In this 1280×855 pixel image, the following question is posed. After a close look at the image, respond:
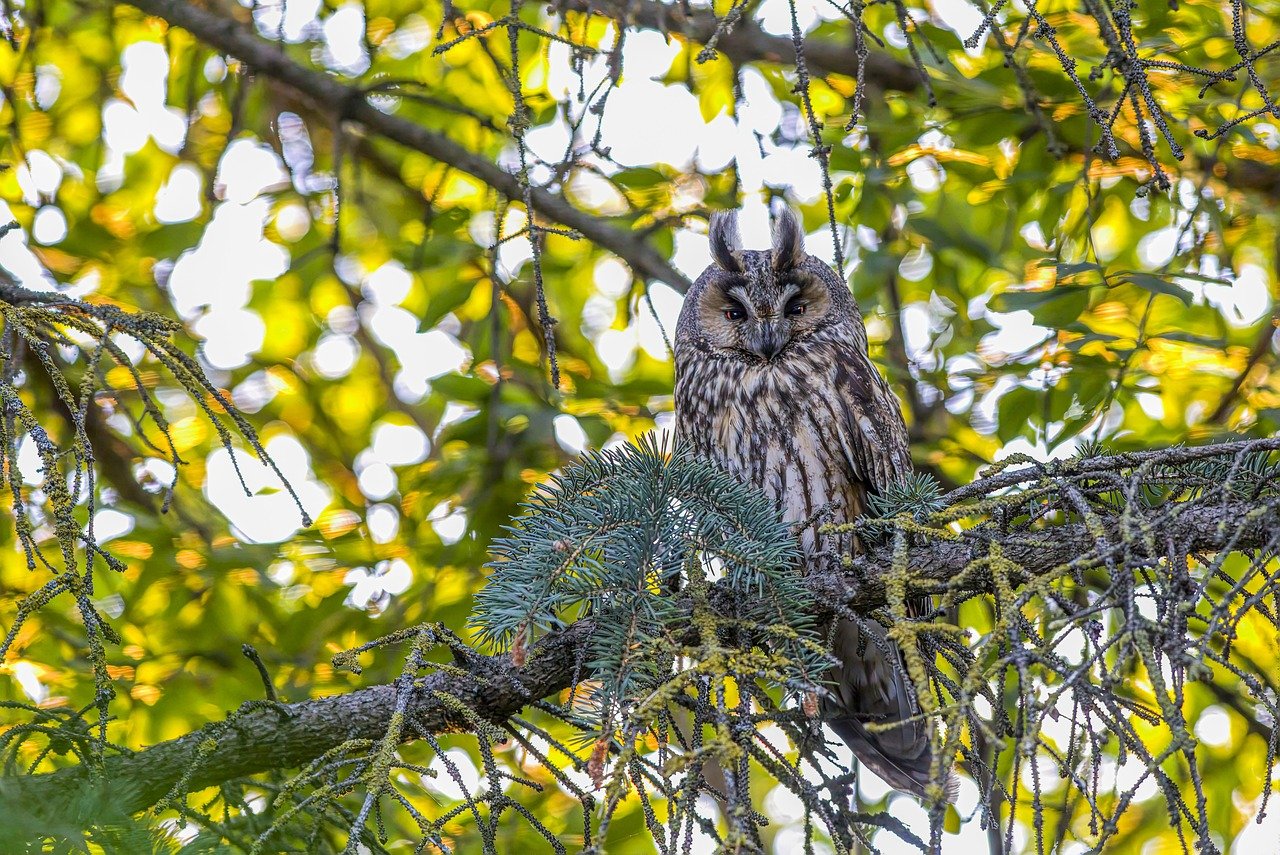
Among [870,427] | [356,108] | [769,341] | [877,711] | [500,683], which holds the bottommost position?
[500,683]

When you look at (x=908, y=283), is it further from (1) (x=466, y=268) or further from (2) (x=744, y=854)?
(2) (x=744, y=854)

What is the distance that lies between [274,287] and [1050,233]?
108 inches

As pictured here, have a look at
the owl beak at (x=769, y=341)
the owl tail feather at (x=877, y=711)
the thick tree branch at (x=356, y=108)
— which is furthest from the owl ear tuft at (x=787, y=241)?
the owl tail feather at (x=877, y=711)

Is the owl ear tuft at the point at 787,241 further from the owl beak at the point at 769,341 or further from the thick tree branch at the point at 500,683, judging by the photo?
the thick tree branch at the point at 500,683

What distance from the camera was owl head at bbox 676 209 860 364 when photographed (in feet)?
9.97

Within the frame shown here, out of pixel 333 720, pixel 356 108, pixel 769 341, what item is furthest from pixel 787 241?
pixel 333 720

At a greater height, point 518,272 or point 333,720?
point 518,272

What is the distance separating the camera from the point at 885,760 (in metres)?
2.78

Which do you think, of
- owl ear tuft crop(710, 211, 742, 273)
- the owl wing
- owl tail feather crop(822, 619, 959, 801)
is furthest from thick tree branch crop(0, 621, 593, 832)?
owl ear tuft crop(710, 211, 742, 273)

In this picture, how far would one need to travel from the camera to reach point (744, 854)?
3.35 ft

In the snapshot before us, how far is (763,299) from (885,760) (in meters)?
1.24

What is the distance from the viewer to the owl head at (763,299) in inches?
120

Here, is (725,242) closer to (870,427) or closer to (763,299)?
(763,299)

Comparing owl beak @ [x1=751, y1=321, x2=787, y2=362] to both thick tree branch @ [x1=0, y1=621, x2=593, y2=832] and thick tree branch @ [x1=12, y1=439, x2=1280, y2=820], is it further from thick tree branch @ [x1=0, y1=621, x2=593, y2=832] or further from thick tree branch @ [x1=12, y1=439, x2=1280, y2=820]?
thick tree branch @ [x1=0, y1=621, x2=593, y2=832]
